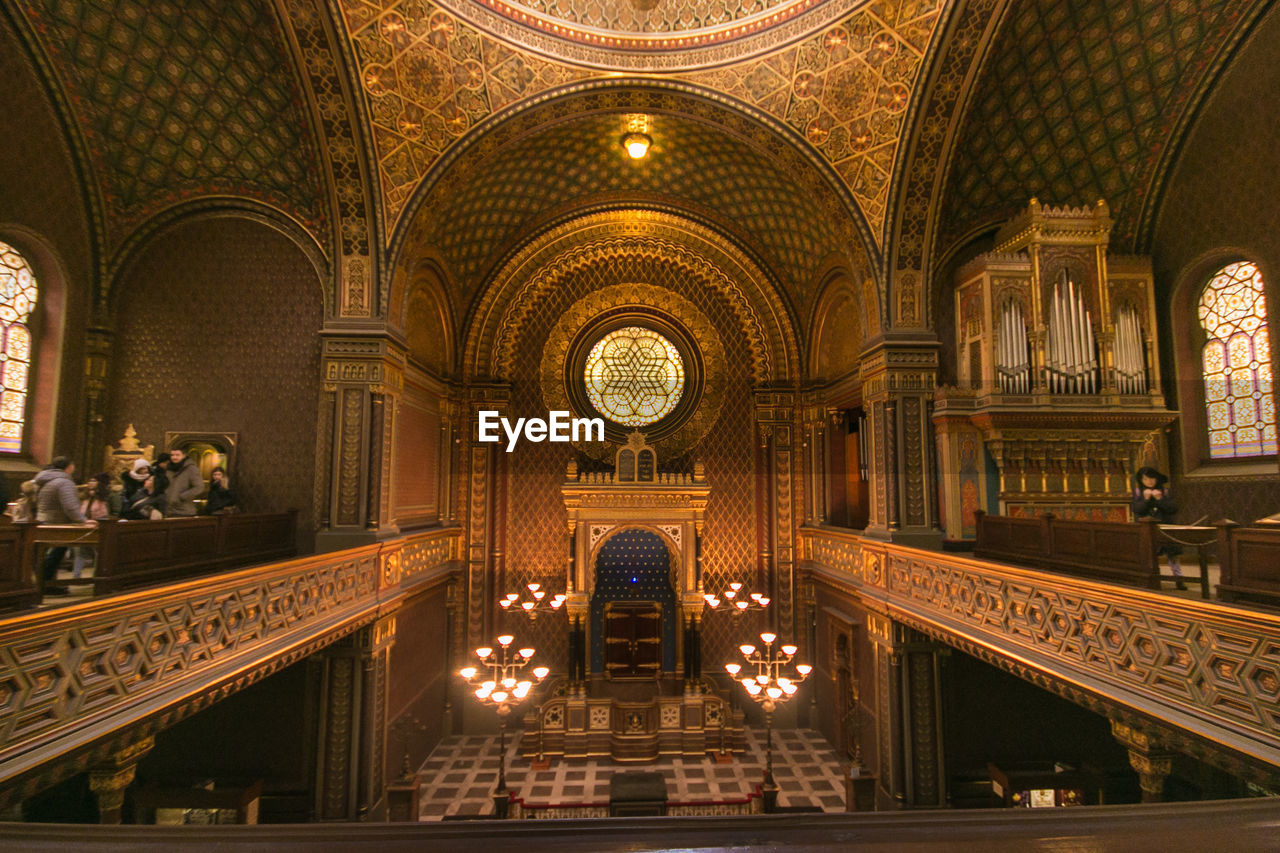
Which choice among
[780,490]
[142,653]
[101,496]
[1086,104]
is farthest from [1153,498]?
[101,496]

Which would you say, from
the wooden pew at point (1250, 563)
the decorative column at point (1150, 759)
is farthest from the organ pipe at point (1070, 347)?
the decorative column at point (1150, 759)

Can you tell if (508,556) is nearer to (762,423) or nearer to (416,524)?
(416,524)

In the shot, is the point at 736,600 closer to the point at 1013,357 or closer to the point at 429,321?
the point at 1013,357

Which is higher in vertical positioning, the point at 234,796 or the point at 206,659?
the point at 206,659

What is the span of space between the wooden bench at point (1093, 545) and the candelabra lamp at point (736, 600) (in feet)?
19.2

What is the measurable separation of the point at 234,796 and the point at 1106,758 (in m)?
13.0

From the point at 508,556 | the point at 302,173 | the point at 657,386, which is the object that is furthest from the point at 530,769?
the point at 302,173

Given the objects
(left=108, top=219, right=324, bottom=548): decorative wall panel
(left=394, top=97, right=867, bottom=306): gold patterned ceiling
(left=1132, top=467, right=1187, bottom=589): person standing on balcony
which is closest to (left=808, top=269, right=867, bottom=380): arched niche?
(left=394, top=97, right=867, bottom=306): gold patterned ceiling

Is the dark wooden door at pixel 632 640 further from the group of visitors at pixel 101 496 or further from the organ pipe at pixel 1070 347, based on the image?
the organ pipe at pixel 1070 347

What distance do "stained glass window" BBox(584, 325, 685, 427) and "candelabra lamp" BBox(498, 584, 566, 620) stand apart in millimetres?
4205

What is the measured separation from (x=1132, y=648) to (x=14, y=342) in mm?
14153

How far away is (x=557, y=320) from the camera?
51.1 feet

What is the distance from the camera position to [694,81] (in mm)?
10766

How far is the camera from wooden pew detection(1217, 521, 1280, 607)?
4922 mm
